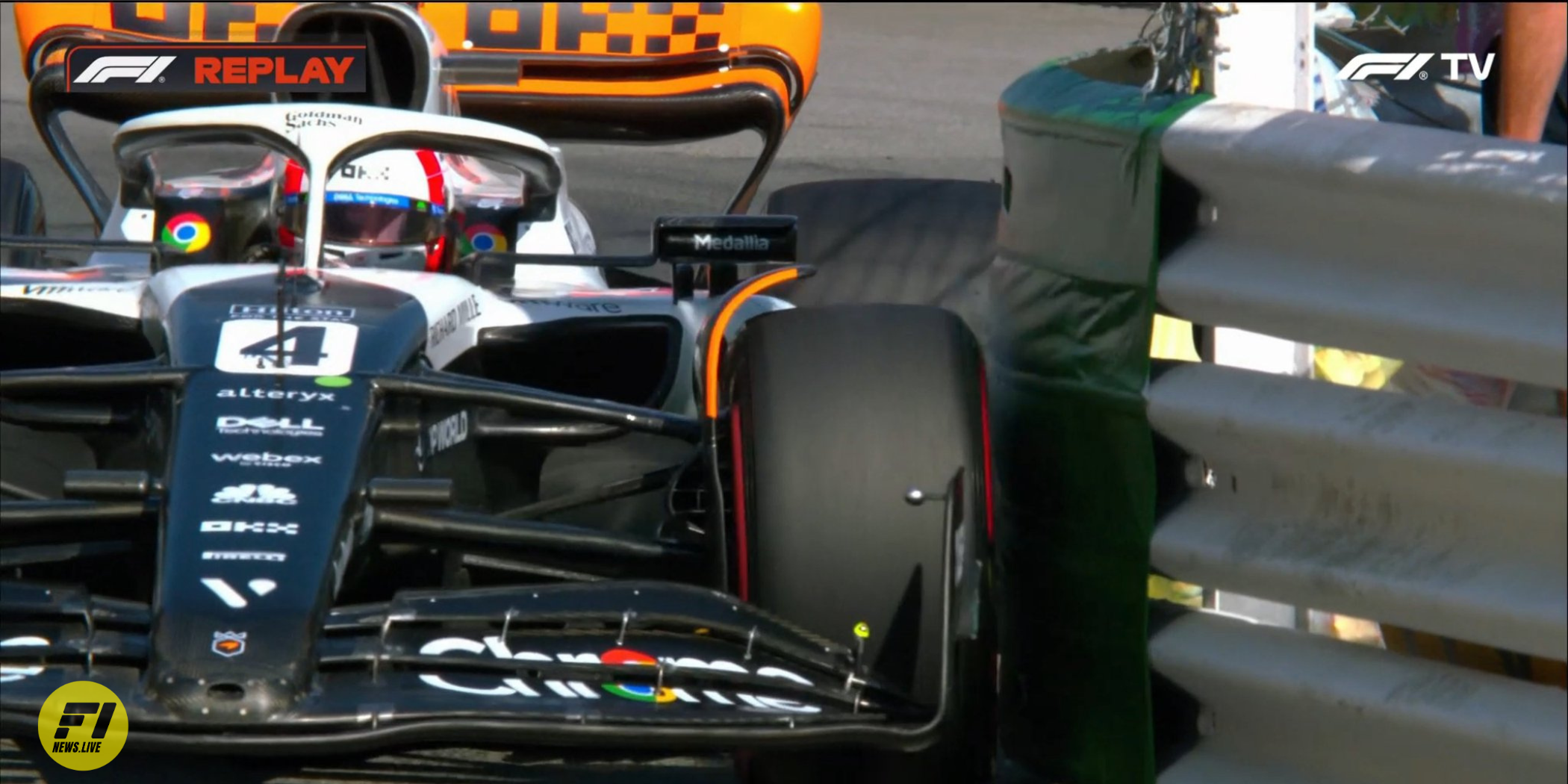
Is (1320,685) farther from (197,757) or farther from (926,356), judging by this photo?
(197,757)

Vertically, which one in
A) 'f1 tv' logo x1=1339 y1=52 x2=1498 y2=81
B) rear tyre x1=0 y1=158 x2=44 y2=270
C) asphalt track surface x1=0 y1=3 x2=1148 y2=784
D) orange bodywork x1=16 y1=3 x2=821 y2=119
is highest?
'f1 tv' logo x1=1339 y1=52 x2=1498 y2=81

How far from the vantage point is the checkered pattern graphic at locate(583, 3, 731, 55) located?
724 cm

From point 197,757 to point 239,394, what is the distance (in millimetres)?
734

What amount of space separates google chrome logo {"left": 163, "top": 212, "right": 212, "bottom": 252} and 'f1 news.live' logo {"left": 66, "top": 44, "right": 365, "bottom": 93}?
0.34 m

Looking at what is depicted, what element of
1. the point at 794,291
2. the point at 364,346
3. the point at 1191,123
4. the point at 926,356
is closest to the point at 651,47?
the point at 794,291

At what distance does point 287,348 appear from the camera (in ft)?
Answer: 12.8

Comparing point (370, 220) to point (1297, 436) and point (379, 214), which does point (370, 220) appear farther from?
point (1297, 436)

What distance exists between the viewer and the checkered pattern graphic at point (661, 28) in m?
7.24

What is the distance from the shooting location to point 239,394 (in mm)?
3736

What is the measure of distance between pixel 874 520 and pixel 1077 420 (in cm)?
37

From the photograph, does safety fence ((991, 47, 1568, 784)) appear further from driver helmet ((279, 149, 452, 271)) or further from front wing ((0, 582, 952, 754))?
driver helmet ((279, 149, 452, 271))

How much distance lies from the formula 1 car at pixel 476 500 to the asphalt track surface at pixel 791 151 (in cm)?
34

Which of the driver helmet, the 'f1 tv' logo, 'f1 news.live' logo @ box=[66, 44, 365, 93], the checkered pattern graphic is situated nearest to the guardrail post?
the 'f1 tv' logo

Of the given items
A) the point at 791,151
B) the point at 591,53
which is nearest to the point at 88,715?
the point at 591,53
